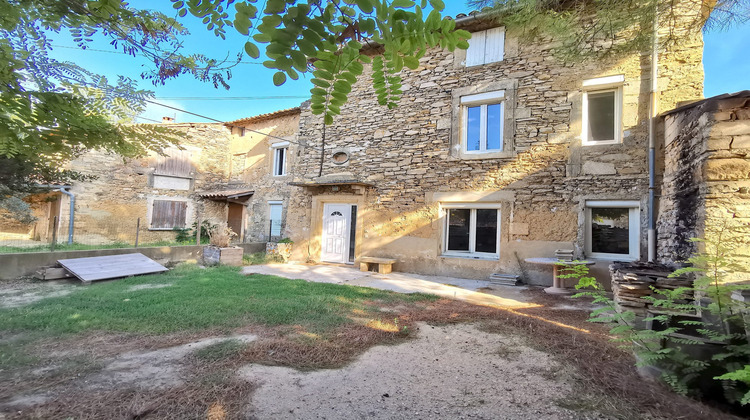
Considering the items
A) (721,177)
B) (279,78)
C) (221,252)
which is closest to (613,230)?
(721,177)

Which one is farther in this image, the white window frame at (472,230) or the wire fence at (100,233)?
the wire fence at (100,233)

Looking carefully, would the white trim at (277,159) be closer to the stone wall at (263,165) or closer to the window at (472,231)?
the stone wall at (263,165)

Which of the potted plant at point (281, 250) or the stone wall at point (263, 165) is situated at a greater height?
the stone wall at point (263, 165)

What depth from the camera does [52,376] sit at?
2441mm

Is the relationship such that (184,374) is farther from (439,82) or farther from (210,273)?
(439,82)

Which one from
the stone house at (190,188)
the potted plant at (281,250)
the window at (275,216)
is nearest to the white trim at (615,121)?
the potted plant at (281,250)

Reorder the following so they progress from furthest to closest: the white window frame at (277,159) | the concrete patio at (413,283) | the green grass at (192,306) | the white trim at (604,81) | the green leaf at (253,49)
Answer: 1. the white window frame at (277,159)
2. the white trim at (604,81)
3. the concrete patio at (413,283)
4. the green grass at (192,306)
5. the green leaf at (253,49)

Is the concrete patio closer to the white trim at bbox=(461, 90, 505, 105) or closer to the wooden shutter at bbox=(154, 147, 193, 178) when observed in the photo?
the white trim at bbox=(461, 90, 505, 105)

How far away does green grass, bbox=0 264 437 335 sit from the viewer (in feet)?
12.1

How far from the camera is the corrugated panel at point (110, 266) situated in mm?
6285

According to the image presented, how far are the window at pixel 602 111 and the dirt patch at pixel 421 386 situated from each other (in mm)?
5615

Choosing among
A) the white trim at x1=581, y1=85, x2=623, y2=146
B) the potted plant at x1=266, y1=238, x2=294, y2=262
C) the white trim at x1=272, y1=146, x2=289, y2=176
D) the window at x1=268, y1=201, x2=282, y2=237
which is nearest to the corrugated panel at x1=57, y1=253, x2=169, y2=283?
the potted plant at x1=266, y1=238, x2=294, y2=262

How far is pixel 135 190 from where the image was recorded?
13688 millimetres

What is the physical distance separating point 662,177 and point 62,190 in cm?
1750
